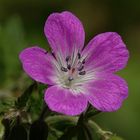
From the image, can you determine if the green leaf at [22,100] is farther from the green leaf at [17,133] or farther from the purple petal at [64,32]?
the purple petal at [64,32]

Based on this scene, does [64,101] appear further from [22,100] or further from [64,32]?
[64,32]

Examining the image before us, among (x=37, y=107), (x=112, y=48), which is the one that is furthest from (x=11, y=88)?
(x=112, y=48)

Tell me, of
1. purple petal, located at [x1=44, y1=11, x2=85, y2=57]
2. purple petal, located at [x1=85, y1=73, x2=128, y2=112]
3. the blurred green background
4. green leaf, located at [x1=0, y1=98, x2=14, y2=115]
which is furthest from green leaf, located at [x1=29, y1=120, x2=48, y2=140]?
the blurred green background

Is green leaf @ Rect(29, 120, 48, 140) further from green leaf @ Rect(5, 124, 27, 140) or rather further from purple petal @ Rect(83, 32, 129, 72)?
purple petal @ Rect(83, 32, 129, 72)

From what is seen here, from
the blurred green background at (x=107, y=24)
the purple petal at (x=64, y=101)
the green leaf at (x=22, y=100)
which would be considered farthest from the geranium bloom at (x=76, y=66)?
the blurred green background at (x=107, y=24)

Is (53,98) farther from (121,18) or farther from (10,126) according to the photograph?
(121,18)

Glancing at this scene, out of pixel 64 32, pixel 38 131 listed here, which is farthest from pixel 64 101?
pixel 64 32
